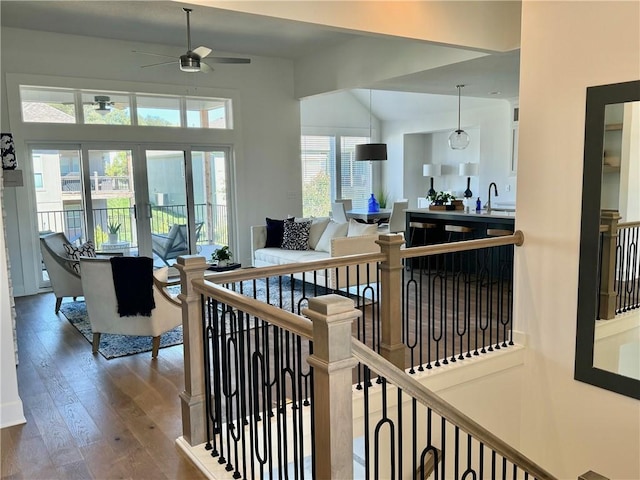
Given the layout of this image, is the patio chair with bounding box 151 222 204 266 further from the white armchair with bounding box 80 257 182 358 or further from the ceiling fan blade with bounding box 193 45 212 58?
the white armchair with bounding box 80 257 182 358

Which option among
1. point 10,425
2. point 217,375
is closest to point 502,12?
point 217,375

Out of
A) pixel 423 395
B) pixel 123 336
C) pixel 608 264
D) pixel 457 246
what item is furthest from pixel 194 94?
pixel 423 395

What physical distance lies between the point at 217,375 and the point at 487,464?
9.55ft

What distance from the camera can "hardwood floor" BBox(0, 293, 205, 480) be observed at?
2.71m

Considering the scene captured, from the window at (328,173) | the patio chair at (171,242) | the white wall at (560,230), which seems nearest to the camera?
the white wall at (560,230)

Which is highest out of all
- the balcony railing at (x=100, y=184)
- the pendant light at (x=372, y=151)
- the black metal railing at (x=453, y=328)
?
the pendant light at (x=372, y=151)

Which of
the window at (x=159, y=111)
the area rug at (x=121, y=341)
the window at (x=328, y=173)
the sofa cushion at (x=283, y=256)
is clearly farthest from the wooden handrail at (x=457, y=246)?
the window at (x=328, y=173)

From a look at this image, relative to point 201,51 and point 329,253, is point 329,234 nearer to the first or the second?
point 329,253

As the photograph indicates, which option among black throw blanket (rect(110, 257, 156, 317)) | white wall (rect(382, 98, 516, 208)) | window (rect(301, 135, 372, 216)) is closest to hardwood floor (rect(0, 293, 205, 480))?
black throw blanket (rect(110, 257, 156, 317))

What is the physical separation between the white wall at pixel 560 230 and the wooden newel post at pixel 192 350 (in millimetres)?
2739

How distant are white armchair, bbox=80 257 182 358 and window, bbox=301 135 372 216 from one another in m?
7.33

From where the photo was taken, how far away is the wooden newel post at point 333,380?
1556mm

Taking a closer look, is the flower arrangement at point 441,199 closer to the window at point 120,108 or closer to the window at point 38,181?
the window at point 120,108

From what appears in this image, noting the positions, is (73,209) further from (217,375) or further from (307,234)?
(217,375)
